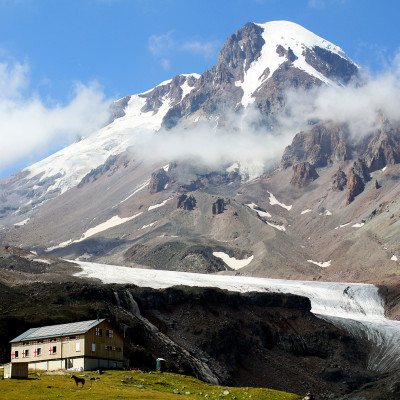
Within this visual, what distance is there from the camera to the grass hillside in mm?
52750

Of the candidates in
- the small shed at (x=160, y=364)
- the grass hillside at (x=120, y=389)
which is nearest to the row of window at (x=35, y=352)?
the grass hillside at (x=120, y=389)

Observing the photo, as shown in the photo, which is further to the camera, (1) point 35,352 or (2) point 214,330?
(2) point 214,330

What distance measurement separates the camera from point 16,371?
194 feet

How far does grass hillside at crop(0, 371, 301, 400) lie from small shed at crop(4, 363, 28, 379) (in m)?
0.85

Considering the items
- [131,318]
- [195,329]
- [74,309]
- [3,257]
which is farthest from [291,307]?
[3,257]

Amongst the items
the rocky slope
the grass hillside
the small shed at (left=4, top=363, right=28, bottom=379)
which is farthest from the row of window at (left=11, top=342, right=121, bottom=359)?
the small shed at (left=4, top=363, right=28, bottom=379)

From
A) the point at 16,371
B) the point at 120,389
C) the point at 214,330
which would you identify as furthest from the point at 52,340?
the point at 214,330

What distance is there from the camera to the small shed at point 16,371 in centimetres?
5894

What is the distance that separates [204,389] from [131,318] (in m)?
46.0

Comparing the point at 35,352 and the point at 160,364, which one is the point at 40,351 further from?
the point at 160,364

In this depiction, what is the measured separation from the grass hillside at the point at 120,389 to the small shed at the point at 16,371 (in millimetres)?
846

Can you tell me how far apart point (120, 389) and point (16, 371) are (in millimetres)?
9221

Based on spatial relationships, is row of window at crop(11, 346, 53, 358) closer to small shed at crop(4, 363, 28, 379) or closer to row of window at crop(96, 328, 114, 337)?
row of window at crop(96, 328, 114, 337)

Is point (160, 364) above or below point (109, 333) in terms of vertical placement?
below
